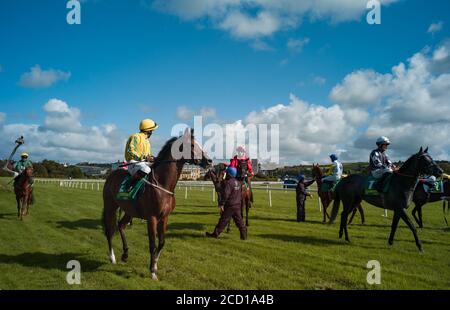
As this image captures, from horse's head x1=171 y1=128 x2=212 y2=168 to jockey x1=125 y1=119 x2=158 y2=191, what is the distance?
2.15ft

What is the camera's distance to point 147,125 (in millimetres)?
6789

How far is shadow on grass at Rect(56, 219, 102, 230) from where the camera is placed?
37.7ft

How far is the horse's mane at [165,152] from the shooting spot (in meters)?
6.39

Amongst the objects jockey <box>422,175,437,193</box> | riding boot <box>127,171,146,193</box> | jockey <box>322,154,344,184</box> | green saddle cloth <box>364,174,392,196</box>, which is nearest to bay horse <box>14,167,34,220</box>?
riding boot <box>127,171,146,193</box>

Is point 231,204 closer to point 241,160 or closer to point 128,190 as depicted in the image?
point 241,160

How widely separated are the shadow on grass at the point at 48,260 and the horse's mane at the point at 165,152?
245 centimetres

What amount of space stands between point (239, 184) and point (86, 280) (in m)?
5.15

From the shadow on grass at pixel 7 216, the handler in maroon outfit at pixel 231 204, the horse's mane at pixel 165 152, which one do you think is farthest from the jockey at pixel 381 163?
the shadow on grass at pixel 7 216

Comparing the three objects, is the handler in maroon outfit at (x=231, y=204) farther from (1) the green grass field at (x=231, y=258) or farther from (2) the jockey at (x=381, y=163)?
(2) the jockey at (x=381, y=163)

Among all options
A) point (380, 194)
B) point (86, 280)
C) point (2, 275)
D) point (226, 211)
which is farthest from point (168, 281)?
point (380, 194)

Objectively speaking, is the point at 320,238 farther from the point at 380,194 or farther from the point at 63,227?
the point at 63,227

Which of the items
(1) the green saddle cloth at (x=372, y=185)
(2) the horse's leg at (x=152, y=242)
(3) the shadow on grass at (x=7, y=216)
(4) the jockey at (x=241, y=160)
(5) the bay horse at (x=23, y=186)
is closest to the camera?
(2) the horse's leg at (x=152, y=242)

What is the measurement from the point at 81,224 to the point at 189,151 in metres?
7.93

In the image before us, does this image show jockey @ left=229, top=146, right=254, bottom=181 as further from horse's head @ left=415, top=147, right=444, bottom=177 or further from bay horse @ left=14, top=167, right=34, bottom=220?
bay horse @ left=14, top=167, right=34, bottom=220
